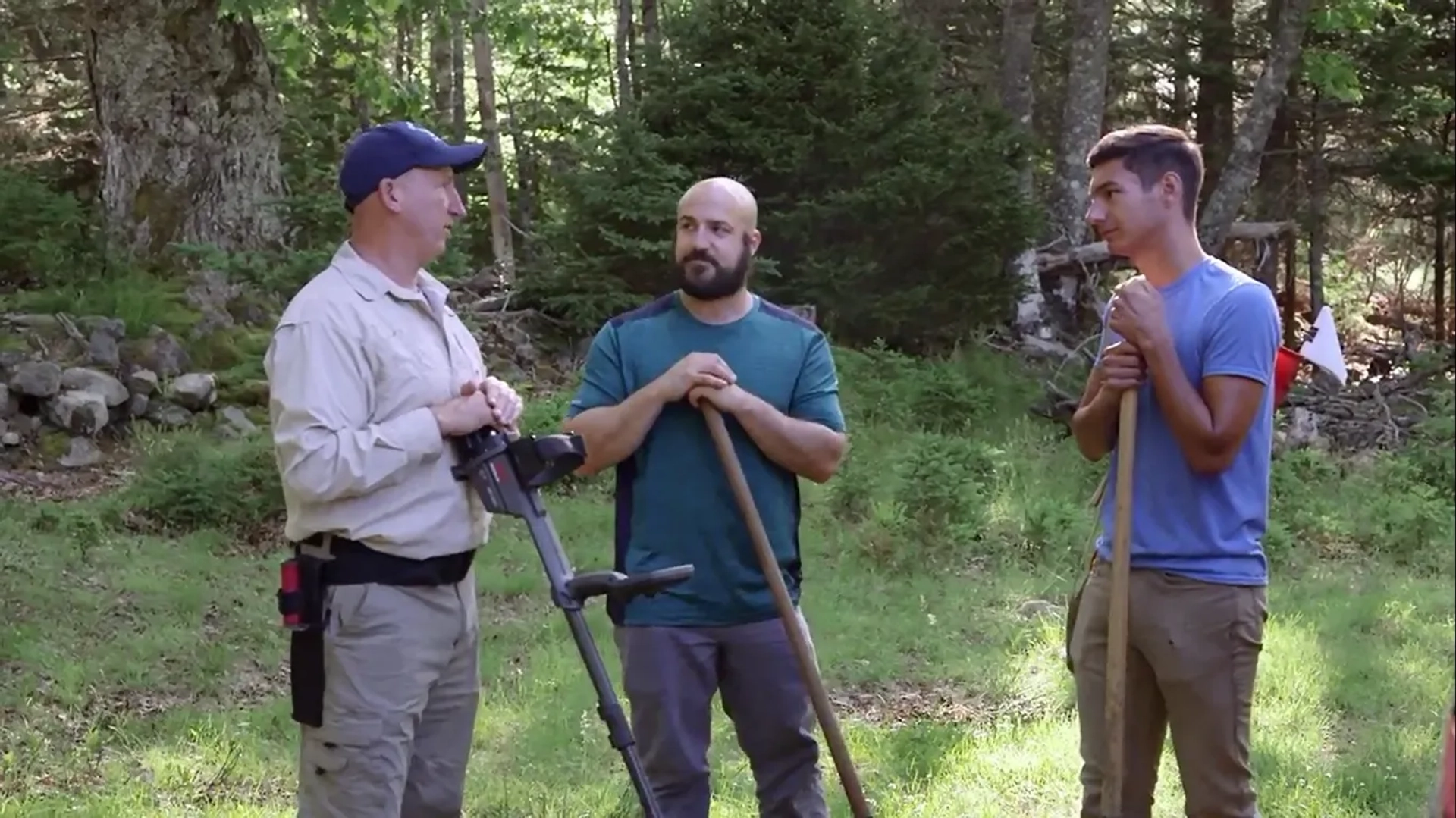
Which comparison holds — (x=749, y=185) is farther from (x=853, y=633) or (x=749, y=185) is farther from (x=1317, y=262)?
(x=1317, y=262)

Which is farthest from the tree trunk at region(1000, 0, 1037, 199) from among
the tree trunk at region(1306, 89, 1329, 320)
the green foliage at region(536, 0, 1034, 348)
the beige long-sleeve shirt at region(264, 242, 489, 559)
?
the beige long-sleeve shirt at region(264, 242, 489, 559)

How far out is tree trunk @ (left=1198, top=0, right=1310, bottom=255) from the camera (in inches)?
502

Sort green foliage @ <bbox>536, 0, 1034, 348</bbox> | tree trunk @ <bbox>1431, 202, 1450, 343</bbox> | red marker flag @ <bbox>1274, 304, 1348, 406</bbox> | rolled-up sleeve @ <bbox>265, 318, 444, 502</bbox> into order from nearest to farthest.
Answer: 1. rolled-up sleeve @ <bbox>265, 318, 444, 502</bbox>
2. red marker flag @ <bbox>1274, 304, 1348, 406</bbox>
3. green foliage @ <bbox>536, 0, 1034, 348</bbox>
4. tree trunk @ <bbox>1431, 202, 1450, 343</bbox>

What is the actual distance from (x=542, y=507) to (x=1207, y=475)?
148cm

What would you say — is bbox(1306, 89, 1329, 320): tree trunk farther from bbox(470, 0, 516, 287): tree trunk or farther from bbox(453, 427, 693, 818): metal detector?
bbox(453, 427, 693, 818): metal detector

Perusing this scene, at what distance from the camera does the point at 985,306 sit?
12.1 meters

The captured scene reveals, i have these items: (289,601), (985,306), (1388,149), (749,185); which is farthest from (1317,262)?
(289,601)

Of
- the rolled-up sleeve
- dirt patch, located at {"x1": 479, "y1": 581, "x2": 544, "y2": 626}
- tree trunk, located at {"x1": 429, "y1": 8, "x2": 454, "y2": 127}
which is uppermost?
tree trunk, located at {"x1": 429, "y1": 8, "x2": 454, "y2": 127}

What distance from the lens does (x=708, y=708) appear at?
3.51m

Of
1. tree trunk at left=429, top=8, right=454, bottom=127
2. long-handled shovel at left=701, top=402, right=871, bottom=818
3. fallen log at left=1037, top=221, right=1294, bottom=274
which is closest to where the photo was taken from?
long-handled shovel at left=701, top=402, right=871, bottom=818

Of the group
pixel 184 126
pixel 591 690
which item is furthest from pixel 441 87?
pixel 591 690

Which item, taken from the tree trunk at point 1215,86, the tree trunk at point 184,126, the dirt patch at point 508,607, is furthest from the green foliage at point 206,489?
the tree trunk at point 1215,86

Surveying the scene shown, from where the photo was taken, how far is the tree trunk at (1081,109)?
12875 mm

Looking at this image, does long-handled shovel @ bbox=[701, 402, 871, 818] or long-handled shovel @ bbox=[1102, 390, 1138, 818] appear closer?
long-handled shovel @ bbox=[1102, 390, 1138, 818]
